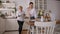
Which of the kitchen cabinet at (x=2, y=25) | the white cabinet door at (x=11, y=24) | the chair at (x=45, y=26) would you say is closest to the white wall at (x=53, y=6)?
the white cabinet door at (x=11, y=24)

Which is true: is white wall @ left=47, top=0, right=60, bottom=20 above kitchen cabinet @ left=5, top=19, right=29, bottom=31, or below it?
above

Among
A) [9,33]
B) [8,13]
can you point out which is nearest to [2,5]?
[8,13]

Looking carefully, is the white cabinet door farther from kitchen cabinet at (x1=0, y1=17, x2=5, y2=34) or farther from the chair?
the chair

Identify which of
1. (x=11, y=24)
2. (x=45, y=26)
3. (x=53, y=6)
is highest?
(x=53, y=6)

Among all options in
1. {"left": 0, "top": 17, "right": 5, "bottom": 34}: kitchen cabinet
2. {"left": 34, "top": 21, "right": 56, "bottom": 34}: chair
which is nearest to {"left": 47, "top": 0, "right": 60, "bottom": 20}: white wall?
{"left": 0, "top": 17, "right": 5, "bottom": 34}: kitchen cabinet

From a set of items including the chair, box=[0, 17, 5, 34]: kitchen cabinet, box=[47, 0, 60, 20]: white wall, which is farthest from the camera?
box=[47, 0, 60, 20]: white wall

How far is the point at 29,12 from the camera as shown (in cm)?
581

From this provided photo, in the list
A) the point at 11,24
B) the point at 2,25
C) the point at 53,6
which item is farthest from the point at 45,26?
the point at 53,6

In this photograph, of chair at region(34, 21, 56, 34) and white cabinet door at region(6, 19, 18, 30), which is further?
white cabinet door at region(6, 19, 18, 30)

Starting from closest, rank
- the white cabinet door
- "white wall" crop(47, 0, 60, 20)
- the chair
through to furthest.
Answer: the chair → the white cabinet door → "white wall" crop(47, 0, 60, 20)

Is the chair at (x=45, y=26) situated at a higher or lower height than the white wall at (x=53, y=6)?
lower

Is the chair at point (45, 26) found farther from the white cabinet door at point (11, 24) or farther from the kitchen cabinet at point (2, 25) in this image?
the white cabinet door at point (11, 24)

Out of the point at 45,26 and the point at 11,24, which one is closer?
the point at 45,26

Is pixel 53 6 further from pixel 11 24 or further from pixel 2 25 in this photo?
pixel 2 25
